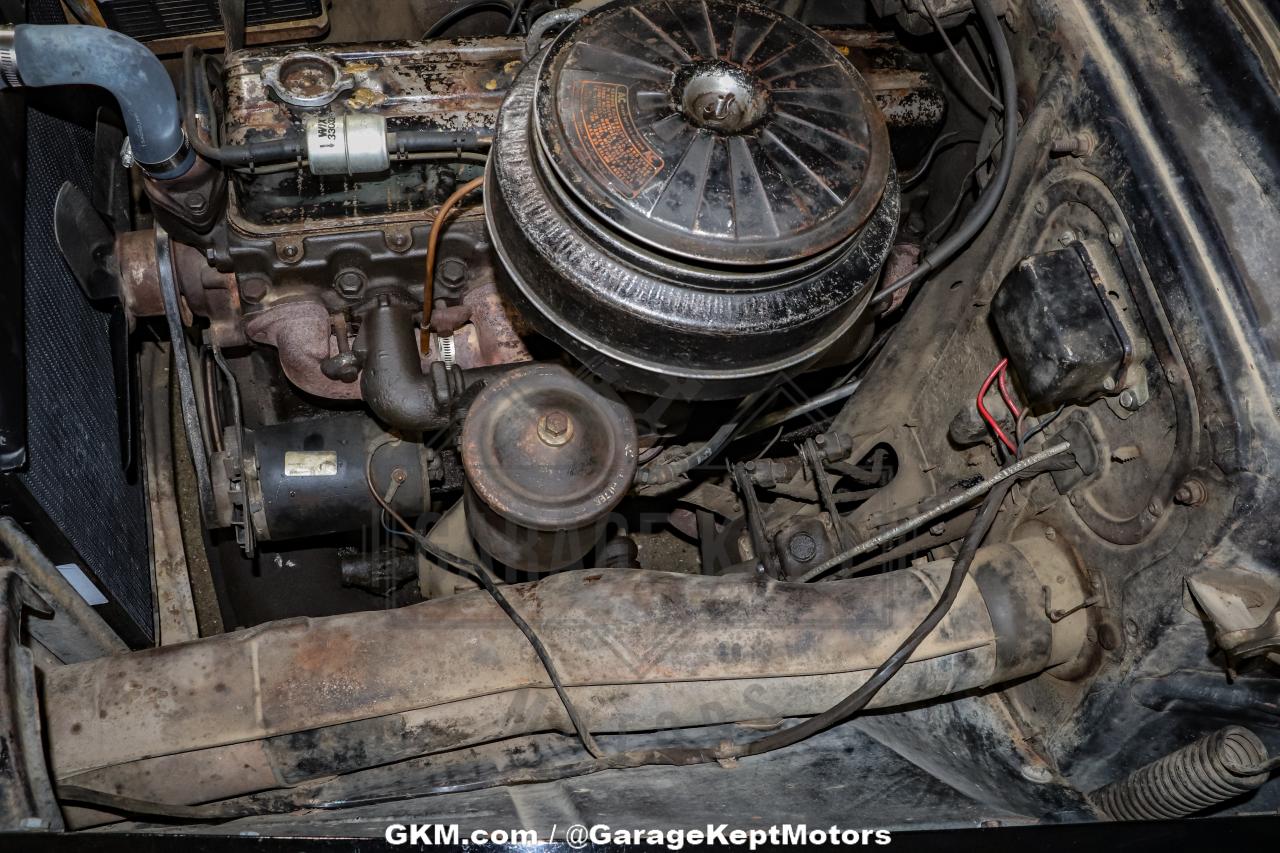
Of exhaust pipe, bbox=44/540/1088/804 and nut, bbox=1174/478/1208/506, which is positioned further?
exhaust pipe, bbox=44/540/1088/804

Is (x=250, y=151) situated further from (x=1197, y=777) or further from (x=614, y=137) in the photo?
(x=1197, y=777)

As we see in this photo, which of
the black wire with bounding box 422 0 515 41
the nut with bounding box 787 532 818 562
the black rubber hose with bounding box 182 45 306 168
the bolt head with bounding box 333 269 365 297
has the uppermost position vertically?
the black wire with bounding box 422 0 515 41

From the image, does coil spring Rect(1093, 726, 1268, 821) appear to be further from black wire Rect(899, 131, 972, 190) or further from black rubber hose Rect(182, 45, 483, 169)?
black rubber hose Rect(182, 45, 483, 169)

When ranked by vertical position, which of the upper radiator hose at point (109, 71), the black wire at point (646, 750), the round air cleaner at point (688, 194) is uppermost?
the upper radiator hose at point (109, 71)

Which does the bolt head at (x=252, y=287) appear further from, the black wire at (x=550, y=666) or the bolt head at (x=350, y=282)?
the black wire at (x=550, y=666)

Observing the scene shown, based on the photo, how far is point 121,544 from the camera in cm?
209

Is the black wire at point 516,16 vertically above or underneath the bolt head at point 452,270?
above

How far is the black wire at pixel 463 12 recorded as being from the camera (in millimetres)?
2299

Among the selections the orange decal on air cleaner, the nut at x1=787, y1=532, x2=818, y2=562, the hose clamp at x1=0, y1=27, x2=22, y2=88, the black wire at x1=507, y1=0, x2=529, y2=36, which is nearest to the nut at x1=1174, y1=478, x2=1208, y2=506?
the nut at x1=787, y1=532, x2=818, y2=562

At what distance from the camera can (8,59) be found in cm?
161

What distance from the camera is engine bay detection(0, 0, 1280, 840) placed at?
143 cm

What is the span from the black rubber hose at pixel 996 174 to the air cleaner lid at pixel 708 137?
15.0 inches

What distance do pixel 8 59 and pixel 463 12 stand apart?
3.41 ft

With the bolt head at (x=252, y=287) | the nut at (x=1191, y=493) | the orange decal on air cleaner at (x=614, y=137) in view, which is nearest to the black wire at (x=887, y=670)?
the nut at (x=1191, y=493)
